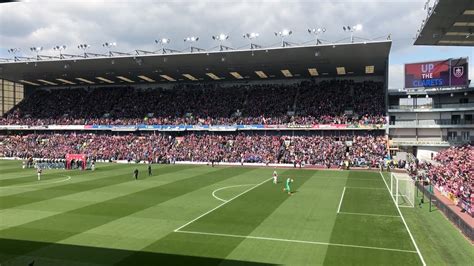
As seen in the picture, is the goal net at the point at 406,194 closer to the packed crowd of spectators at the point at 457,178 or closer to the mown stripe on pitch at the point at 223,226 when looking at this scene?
the packed crowd of spectators at the point at 457,178

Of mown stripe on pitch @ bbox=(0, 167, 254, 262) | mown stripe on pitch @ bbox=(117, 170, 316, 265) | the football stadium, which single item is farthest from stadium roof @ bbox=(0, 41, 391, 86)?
mown stripe on pitch @ bbox=(0, 167, 254, 262)

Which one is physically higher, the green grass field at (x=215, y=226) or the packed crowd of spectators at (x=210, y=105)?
the packed crowd of spectators at (x=210, y=105)

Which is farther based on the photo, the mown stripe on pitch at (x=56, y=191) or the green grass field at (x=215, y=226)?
the mown stripe on pitch at (x=56, y=191)

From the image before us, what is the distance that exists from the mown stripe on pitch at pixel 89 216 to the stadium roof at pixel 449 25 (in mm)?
23724

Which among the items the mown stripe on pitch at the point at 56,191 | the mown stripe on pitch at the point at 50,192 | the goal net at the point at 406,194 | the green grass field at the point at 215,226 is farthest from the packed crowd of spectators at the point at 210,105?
the mown stripe on pitch at the point at 50,192

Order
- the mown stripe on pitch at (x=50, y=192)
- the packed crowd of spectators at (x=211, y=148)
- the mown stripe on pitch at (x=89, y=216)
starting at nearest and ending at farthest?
the mown stripe on pitch at (x=89, y=216), the mown stripe on pitch at (x=50, y=192), the packed crowd of spectators at (x=211, y=148)

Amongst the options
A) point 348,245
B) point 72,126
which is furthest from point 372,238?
point 72,126

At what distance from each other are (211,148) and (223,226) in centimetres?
4017

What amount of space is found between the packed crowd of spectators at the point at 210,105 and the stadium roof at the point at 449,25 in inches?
786

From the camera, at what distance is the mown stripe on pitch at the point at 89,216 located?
62.5ft

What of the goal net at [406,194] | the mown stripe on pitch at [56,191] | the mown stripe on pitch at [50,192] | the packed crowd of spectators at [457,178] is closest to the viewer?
the packed crowd of spectators at [457,178]

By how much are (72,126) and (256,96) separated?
32963 mm

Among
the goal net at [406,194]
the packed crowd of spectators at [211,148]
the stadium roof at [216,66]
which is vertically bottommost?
the goal net at [406,194]

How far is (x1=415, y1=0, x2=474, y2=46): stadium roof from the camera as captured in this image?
30.2 meters
